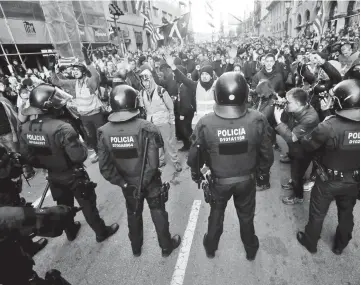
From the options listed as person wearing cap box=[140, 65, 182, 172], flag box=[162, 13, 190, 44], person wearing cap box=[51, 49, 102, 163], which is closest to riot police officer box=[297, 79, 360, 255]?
person wearing cap box=[140, 65, 182, 172]

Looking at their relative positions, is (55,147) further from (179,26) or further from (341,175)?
(179,26)

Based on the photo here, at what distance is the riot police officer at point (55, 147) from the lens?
2.61m

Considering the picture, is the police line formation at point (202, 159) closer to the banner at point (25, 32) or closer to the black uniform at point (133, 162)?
the black uniform at point (133, 162)

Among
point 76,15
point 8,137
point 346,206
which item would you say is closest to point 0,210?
point 346,206

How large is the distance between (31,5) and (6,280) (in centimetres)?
1839

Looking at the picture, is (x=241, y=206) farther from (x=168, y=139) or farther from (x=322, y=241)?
(x=168, y=139)

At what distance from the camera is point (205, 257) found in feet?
9.36

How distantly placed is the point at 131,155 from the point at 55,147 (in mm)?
932

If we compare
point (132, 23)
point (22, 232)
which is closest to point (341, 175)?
point (22, 232)

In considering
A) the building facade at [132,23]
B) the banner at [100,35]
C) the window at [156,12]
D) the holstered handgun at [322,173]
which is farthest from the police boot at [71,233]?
the window at [156,12]

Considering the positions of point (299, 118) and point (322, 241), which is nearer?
point (322, 241)

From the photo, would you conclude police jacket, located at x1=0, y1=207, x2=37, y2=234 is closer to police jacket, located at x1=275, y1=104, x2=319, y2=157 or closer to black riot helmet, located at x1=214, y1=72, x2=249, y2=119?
black riot helmet, located at x1=214, y1=72, x2=249, y2=119

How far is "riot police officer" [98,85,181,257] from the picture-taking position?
2.45 metres

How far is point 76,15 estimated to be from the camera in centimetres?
1792
